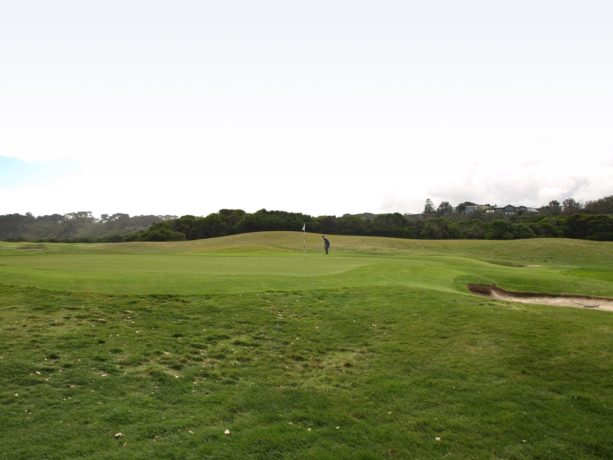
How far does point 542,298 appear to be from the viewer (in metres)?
25.4

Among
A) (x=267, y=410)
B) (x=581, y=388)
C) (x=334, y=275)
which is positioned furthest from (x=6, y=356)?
(x=334, y=275)

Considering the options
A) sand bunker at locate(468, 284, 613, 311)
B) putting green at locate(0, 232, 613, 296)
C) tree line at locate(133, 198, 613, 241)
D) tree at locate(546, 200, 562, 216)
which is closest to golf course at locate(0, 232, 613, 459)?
putting green at locate(0, 232, 613, 296)

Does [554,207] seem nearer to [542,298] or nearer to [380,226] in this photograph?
[380,226]

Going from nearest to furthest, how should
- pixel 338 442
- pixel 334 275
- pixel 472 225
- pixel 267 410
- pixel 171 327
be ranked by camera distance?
pixel 338 442
pixel 267 410
pixel 171 327
pixel 334 275
pixel 472 225

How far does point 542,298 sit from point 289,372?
19083 mm

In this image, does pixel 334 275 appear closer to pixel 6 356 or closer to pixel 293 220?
pixel 6 356

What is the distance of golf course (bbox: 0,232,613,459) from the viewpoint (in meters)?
8.59

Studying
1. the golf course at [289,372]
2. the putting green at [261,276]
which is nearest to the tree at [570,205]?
the putting green at [261,276]

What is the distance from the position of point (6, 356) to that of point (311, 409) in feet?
25.5

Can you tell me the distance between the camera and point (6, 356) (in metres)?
11.4

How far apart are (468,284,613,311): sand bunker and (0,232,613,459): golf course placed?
6313 millimetres

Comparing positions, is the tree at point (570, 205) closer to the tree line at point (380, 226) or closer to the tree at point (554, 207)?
the tree at point (554, 207)

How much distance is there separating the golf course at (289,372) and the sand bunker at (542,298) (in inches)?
249

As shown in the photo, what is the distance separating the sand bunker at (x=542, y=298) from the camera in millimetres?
23497
